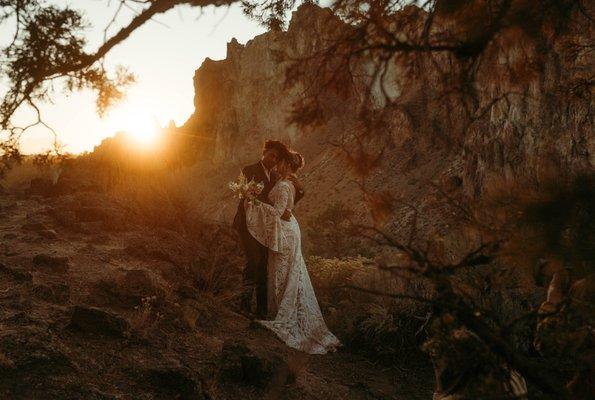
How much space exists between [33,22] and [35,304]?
2239mm

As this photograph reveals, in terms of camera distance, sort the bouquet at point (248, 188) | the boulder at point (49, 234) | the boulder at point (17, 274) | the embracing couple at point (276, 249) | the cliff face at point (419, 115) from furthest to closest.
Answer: the boulder at point (49, 234) < the bouquet at point (248, 188) < the embracing couple at point (276, 249) < the boulder at point (17, 274) < the cliff face at point (419, 115)

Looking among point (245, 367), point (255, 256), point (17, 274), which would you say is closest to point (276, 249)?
point (255, 256)

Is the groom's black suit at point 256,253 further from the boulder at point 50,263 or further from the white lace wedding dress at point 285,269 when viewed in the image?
the boulder at point 50,263

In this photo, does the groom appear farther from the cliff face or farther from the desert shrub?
the cliff face

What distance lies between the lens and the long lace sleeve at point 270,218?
5.94 m

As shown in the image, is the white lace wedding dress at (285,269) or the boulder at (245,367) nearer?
the boulder at (245,367)

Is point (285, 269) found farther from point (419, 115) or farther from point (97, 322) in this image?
point (419, 115)

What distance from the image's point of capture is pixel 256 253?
20.1 feet

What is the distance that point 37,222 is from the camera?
7668 mm

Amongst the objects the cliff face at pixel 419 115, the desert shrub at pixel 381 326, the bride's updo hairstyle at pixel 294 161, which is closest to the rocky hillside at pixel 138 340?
the desert shrub at pixel 381 326

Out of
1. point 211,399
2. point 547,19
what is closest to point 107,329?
point 211,399

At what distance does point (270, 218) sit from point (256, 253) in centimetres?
49

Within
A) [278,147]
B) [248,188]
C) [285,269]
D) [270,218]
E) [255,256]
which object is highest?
[278,147]

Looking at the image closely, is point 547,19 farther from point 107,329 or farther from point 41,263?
point 41,263
